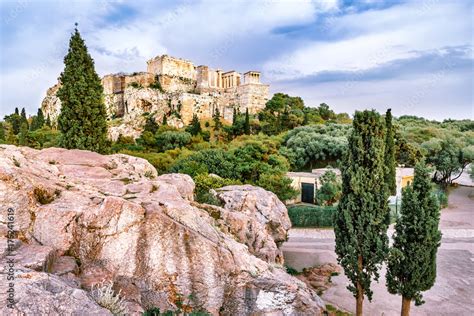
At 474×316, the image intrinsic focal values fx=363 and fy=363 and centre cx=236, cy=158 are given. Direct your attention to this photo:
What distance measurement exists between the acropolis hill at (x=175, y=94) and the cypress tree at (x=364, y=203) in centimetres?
4800

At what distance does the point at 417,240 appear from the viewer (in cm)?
1024

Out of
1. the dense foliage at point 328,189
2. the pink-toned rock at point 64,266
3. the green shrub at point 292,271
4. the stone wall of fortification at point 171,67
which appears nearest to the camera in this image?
the pink-toned rock at point 64,266

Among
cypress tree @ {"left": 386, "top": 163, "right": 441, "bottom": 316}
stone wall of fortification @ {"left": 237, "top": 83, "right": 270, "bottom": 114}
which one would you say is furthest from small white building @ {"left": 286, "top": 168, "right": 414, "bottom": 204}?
stone wall of fortification @ {"left": 237, "top": 83, "right": 270, "bottom": 114}

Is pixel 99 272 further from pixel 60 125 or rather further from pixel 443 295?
pixel 60 125

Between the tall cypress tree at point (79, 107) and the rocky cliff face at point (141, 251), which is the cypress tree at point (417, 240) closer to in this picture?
the rocky cliff face at point (141, 251)

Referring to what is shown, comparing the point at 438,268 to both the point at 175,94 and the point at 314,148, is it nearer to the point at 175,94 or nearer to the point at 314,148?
the point at 314,148

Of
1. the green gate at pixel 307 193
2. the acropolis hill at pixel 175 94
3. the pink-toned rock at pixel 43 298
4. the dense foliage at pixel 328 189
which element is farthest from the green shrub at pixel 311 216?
the acropolis hill at pixel 175 94

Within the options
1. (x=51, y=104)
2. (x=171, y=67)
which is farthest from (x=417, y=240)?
(x=51, y=104)

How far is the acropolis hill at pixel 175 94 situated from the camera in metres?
60.9

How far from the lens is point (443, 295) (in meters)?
12.9

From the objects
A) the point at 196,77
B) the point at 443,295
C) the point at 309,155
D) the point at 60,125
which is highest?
the point at 196,77

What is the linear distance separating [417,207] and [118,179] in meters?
8.25

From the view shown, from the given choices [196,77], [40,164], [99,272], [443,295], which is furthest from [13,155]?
[196,77]

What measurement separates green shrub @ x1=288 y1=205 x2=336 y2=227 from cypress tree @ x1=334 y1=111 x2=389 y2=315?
42.1 feet
